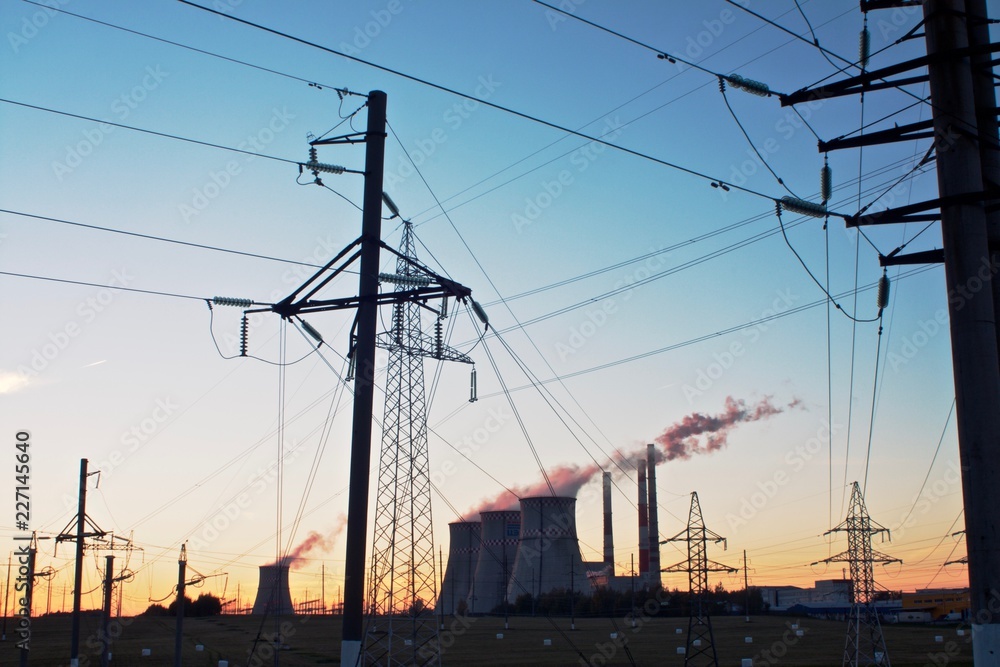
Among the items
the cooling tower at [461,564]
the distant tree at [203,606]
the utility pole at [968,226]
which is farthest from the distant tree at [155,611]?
the utility pole at [968,226]

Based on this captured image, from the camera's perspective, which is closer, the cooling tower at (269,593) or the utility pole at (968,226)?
the utility pole at (968,226)

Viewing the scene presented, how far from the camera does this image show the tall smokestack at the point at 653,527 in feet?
409

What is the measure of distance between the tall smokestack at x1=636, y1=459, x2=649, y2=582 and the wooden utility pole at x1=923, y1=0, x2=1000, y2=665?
110 meters

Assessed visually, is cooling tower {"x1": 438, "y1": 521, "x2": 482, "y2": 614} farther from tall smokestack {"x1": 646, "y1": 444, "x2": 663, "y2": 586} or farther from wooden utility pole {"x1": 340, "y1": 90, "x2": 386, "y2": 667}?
wooden utility pole {"x1": 340, "y1": 90, "x2": 386, "y2": 667}

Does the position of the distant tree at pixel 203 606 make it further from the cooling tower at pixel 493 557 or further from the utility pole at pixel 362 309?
the utility pole at pixel 362 309

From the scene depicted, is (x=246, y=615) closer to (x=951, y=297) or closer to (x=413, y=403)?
(x=413, y=403)

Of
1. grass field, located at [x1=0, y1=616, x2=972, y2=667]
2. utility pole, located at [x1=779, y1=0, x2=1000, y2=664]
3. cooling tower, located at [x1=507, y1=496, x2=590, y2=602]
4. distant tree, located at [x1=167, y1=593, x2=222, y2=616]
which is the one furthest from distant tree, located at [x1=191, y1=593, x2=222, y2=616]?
utility pole, located at [x1=779, y1=0, x2=1000, y2=664]

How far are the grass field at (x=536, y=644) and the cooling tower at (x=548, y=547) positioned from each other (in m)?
6.66

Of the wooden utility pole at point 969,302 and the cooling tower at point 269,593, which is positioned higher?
the wooden utility pole at point 969,302

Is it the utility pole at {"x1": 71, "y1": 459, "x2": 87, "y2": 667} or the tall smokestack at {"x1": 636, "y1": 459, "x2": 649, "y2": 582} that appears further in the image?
the tall smokestack at {"x1": 636, "y1": 459, "x2": 649, "y2": 582}

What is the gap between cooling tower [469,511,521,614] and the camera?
122750mm

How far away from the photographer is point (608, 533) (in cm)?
13200

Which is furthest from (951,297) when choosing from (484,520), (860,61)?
(484,520)

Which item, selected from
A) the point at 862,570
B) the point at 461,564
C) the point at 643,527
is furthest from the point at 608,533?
the point at 862,570
